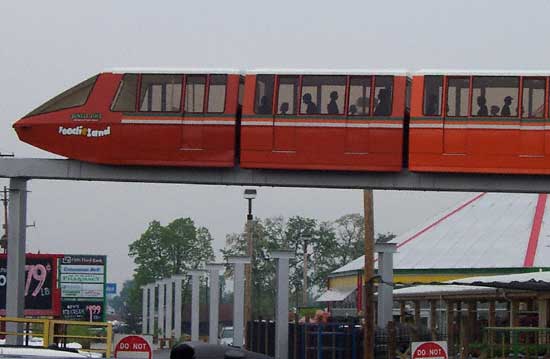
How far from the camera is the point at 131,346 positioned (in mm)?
25344

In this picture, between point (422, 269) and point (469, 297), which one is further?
point (422, 269)

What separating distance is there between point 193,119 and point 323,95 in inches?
120

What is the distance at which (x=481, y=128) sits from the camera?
96.2 feet

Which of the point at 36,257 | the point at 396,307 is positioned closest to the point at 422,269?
the point at 396,307

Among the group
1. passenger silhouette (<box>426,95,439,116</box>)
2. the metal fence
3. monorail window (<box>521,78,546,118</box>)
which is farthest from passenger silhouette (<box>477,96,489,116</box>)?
the metal fence

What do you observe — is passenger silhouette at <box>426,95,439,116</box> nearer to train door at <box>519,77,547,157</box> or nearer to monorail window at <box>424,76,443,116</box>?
monorail window at <box>424,76,443,116</box>

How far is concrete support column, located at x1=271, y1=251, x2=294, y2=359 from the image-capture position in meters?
A: 35.9

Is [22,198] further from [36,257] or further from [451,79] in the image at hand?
[36,257]

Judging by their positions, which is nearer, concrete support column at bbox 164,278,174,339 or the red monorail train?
the red monorail train

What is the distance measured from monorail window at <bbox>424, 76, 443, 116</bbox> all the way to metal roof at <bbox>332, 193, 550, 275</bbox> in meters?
28.1

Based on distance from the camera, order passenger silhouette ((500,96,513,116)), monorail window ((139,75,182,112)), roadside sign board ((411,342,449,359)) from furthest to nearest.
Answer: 1. monorail window ((139,75,182,112))
2. passenger silhouette ((500,96,513,116))
3. roadside sign board ((411,342,449,359))

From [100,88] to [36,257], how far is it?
38.2m

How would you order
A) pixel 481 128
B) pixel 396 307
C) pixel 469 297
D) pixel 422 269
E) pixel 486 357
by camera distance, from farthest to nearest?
1. pixel 396 307
2. pixel 422 269
3. pixel 469 297
4. pixel 486 357
5. pixel 481 128

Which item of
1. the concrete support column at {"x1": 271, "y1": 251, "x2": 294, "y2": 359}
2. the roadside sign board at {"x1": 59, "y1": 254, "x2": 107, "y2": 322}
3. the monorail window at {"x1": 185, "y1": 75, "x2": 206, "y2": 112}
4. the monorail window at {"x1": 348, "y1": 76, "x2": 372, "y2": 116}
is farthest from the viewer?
the roadside sign board at {"x1": 59, "y1": 254, "x2": 107, "y2": 322}
